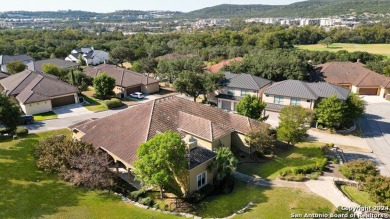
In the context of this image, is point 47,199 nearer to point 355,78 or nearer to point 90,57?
point 355,78

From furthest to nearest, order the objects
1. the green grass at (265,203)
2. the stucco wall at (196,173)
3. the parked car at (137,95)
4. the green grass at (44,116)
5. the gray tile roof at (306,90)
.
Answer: the parked car at (137,95)
the green grass at (44,116)
the gray tile roof at (306,90)
the stucco wall at (196,173)
the green grass at (265,203)

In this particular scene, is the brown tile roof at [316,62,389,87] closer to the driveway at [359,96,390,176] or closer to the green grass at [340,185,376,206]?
the driveway at [359,96,390,176]

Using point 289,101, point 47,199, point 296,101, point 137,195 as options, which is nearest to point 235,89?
point 289,101

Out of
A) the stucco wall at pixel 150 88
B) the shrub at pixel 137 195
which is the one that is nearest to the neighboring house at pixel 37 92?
the stucco wall at pixel 150 88

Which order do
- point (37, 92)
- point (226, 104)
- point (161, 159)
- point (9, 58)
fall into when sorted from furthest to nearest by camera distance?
1. point (9, 58)
2. point (226, 104)
3. point (37, 92)
4. point (161, 159)

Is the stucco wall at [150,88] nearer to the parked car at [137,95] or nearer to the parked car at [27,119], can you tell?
the parked car at [137,95]

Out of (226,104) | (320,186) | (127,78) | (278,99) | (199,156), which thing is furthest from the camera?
(127,78)
